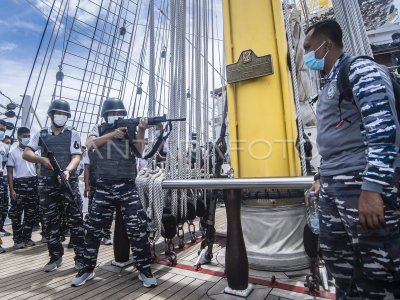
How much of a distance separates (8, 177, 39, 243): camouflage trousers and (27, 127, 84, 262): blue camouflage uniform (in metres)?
1.17

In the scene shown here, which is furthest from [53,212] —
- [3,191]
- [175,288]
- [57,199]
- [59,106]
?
[3,191]

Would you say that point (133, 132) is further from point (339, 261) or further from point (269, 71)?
point (339, 261)

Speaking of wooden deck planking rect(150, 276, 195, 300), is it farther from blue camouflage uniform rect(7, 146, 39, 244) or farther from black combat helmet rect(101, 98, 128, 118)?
blue camouflage uniform rect(7, 146, 39, 244)

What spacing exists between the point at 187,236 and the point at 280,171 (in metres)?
1.84

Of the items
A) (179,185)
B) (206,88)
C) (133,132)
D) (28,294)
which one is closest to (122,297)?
(28,294)

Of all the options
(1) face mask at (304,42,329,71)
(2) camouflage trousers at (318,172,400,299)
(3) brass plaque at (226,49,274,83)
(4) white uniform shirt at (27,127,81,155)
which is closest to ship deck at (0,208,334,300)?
(2) camouflage trousers at (318,172,400,299)

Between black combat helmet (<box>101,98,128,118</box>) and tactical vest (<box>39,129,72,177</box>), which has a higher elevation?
black combat helmet (<box>101,98,128,118</box>)

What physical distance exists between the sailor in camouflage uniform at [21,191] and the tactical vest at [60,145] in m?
1.45

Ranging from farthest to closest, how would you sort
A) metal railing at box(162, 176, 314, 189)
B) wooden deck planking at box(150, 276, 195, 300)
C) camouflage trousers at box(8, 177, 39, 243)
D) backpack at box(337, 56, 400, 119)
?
camouflage trousers at box(8, 177, 39, 243) → wooden deck planking at box(150, 276, 195, 300) → metal railing at box(162, 176, 314, 189) → backpack at box(337, 56, 400, 119)

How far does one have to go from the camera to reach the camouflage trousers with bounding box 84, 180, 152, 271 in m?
2.46

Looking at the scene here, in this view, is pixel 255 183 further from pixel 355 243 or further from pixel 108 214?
pixel 108 214

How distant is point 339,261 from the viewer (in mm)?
1302

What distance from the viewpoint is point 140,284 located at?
2.39m

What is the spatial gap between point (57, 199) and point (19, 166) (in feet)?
5.51
